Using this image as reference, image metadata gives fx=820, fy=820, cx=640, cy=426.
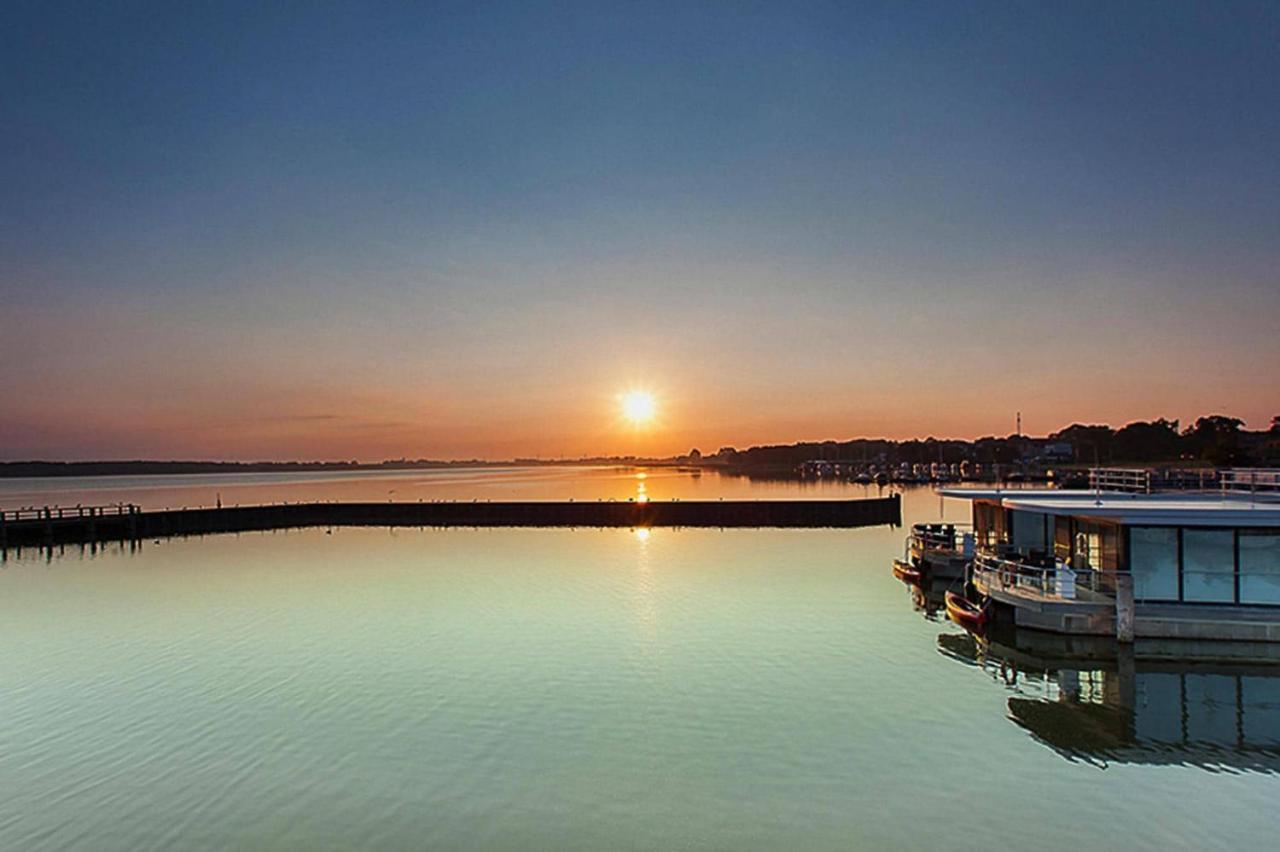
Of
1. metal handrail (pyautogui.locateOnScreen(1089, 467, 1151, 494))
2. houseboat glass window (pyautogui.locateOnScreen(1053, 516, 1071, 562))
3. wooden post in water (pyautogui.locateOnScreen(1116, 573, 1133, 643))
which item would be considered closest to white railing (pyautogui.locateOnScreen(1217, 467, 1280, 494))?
metal handrail (pyautogui.locateOnScreen(1089, 467, 1151, 494))

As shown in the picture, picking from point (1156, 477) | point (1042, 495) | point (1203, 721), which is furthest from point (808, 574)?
point (1203, 721)

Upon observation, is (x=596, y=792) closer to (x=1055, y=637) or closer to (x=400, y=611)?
(x=1055, y=637)

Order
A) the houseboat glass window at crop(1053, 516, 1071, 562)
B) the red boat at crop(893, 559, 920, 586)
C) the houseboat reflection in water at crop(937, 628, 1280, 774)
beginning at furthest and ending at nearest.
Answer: the red boat at crop(893, 559, 920, 586), the houseboat glass window at crop(1053, 516, 1071, 562), the houseboat reflection in water at crop(937, 628, 1280, 774)

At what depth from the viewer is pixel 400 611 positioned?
115ft

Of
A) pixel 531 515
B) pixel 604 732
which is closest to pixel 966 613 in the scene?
pixel 604 732

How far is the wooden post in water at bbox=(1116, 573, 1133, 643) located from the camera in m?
25.0

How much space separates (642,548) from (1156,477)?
3302cm

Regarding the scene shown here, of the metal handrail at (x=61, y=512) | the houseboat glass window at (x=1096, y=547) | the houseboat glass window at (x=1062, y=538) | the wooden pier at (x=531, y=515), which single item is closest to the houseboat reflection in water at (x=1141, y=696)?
the houseboat glass window at (x=1096, y=547)

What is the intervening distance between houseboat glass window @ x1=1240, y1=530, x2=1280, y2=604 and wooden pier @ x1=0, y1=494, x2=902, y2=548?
5121 centimetres

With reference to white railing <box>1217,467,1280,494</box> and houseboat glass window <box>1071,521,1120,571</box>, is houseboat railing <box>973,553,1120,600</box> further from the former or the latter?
white railing <box>1217,467,1280,494</box>

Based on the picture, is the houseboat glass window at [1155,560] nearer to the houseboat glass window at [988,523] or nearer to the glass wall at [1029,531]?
the glass wall at [1029,531]

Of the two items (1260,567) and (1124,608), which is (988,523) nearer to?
(1124,608)

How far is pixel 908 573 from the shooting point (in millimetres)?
39594

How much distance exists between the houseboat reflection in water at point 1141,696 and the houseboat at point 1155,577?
0.62 metres
